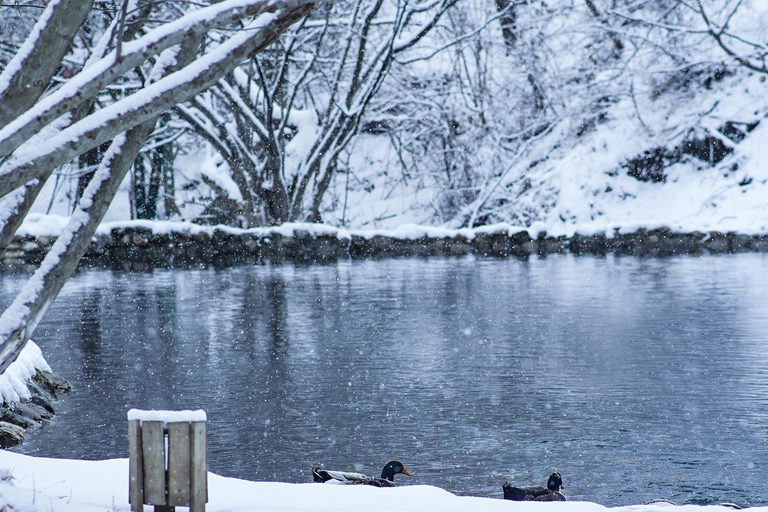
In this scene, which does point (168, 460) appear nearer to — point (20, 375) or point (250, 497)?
point (250, 497)

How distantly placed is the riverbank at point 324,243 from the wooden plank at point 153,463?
52.3ft

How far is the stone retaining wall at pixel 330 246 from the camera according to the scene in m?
19.6

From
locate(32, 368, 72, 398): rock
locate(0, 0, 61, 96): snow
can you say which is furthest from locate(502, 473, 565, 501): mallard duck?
locate(32, 368, 72, 398): rock

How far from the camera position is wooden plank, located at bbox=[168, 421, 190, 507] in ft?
11.8

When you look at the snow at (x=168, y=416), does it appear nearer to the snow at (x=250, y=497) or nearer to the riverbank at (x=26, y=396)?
the snow at (x=250, y=497)

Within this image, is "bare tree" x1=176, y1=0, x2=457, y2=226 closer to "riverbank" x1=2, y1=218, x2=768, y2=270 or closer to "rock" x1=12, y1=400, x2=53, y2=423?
"riverbank" x1=2, y1=218, x2=768, y2=270

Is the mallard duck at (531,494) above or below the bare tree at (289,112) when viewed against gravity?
below

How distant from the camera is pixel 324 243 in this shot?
65.6ft

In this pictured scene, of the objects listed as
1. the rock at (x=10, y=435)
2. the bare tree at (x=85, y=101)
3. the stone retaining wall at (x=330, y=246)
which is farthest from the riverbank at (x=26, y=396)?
the stone retaining wall at (x=330, y=246)

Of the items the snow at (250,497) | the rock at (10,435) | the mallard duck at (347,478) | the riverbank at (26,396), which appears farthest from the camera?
the riverbank at (26,396)

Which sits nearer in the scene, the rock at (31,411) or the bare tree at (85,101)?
the bare tree at (85,101)

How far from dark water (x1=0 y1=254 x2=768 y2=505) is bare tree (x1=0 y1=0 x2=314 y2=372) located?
6.23 ft

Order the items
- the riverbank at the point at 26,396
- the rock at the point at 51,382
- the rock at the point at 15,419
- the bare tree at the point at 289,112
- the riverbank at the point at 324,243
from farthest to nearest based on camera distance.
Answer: the bare tree at the point at 289,112 → the riverbank at the point at 324,243 → the rock at the point at 51,382 → the rock at the point at 15,419 → the riverbank at the point at 26,396

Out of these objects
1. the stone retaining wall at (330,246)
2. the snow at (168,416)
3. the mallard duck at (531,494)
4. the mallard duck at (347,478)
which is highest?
the stone retaining wall at (330,246)
